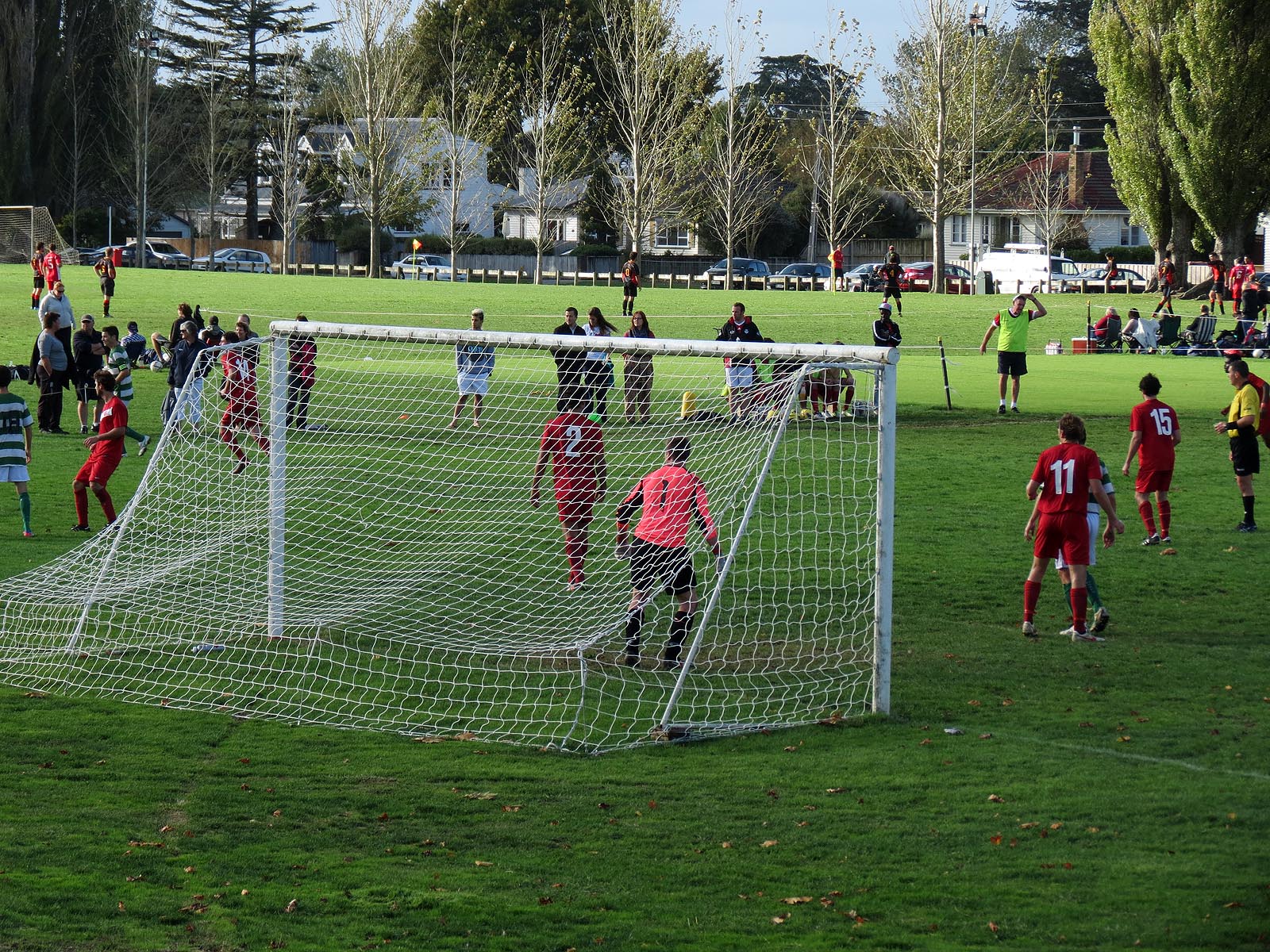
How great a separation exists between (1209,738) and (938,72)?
5158cm

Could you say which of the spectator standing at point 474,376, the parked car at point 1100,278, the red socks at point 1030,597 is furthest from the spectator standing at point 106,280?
the parked car at point 1100,278

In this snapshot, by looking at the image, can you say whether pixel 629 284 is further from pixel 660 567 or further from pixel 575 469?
pixel 660 567

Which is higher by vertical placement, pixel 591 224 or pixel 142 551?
pixel 591 224

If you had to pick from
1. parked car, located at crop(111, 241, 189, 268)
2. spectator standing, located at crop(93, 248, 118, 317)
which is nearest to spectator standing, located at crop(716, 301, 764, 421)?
spectator standing, located at crop(93, 248, 118, 317)

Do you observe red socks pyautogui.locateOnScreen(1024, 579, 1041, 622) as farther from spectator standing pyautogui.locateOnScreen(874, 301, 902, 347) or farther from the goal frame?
spectator standing pyautogui.locateOnScreen(874, 301, 902, 347)

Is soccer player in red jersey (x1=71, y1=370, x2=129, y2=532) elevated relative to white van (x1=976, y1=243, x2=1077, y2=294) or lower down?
lower down

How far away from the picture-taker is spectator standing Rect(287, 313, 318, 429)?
11.2 m

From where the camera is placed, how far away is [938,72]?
5597cm

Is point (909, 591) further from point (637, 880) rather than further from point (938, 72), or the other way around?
point (938, 72)

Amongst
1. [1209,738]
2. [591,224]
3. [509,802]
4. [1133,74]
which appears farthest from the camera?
[591,224]

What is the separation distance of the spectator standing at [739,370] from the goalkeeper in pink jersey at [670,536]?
1188mm

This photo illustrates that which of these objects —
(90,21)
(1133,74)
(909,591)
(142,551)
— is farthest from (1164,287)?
(90,21)

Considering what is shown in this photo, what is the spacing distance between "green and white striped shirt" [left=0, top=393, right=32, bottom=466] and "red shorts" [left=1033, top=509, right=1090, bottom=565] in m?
9.11

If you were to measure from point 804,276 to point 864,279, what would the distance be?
4541 mm
